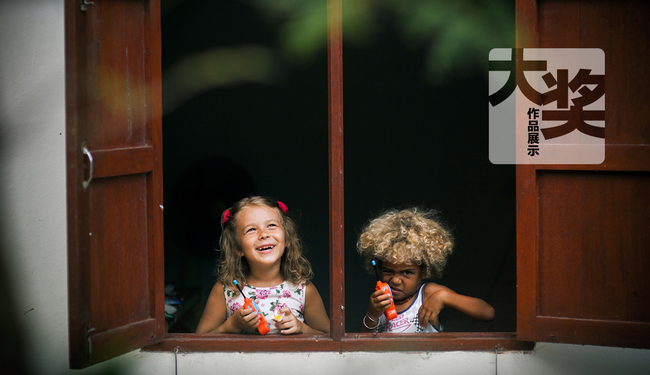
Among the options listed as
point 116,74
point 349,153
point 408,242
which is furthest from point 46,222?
point 349,153

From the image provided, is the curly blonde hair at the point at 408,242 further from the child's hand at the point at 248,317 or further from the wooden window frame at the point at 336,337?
the child's hand at the point at 248,317

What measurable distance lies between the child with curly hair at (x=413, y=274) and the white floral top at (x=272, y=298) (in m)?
0.38

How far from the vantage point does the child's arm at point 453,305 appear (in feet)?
8.93

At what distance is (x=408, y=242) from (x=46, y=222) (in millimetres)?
1735

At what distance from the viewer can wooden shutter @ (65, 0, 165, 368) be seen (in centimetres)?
207

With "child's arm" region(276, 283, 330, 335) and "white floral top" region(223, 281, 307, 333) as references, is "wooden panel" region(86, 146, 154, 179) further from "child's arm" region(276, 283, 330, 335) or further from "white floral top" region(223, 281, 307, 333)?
"child's arm" region(276, 283, 330, 335)

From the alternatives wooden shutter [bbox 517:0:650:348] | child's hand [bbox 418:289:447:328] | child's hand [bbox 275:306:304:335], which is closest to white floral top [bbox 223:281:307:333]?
child's hand [bbox 275:306:304:335]

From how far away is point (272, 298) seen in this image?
9.49 ft

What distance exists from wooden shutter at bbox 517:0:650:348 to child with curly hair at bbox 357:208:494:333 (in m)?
0.50

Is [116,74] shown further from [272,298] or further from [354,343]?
[354,343]

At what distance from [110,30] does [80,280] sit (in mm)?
1008

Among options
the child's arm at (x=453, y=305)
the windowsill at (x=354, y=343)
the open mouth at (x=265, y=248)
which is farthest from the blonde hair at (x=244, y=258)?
the child's arm at (x=453, y=305)

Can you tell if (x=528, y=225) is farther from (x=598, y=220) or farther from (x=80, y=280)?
(x=80, y=280)

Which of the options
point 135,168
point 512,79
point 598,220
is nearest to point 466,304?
point 598,220
